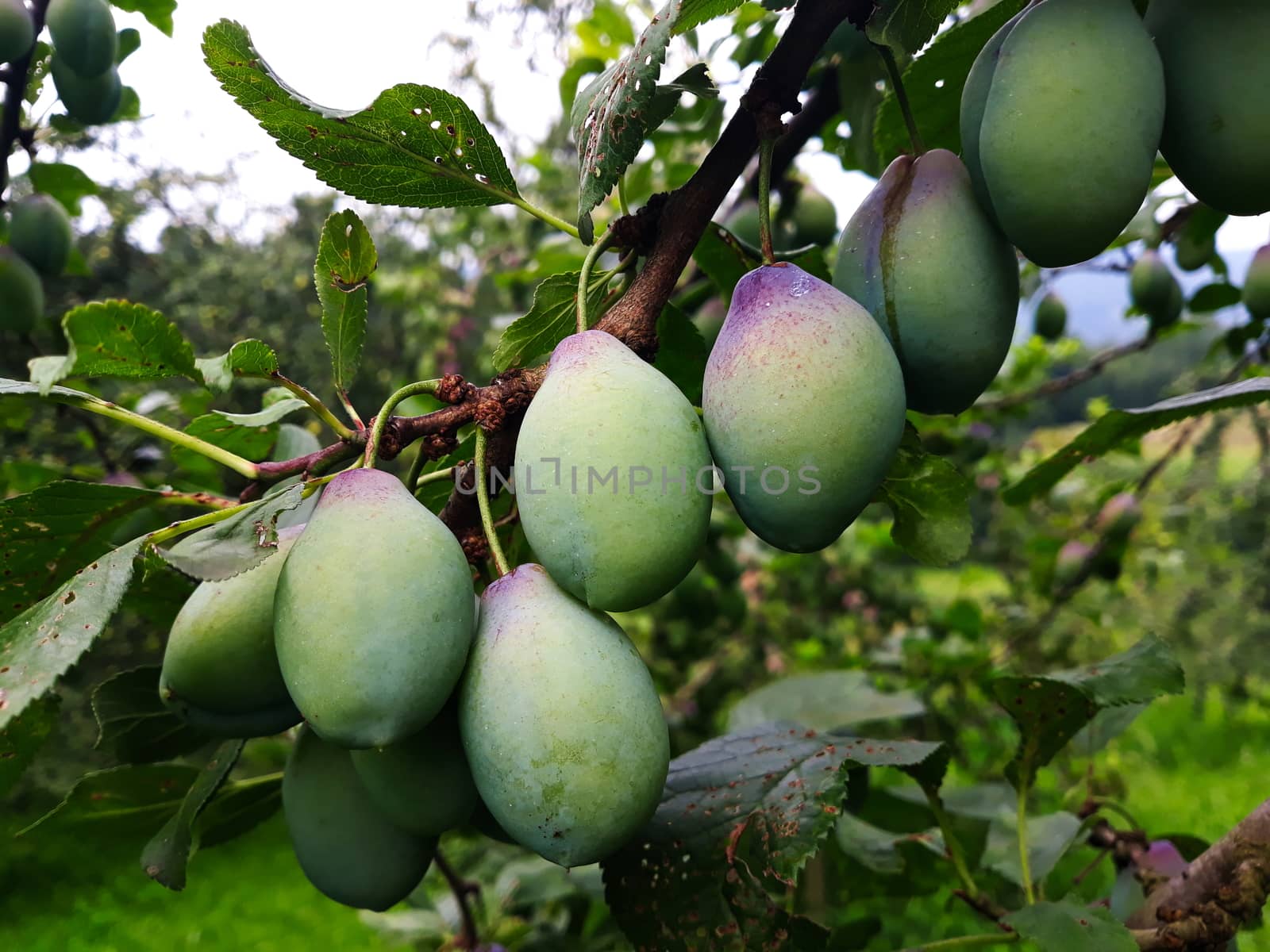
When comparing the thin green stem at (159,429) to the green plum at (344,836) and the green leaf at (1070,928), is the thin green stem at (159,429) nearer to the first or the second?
the green plum at (344,836)

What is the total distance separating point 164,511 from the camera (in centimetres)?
108

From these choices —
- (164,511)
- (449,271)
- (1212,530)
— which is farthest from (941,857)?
(449,271)

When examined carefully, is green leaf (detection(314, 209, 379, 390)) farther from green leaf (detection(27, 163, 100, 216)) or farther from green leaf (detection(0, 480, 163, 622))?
green leaf (detection(27, 163, 100, 216))

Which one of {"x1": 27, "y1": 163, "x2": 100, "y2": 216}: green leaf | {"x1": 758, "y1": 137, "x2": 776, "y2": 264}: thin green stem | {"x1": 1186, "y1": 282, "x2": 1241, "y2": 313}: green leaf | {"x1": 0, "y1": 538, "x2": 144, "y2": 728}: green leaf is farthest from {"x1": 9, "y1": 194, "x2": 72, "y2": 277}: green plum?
{"x1": 1186, "y1": 282, "x2": 1241, "y2": 313}: green leaf

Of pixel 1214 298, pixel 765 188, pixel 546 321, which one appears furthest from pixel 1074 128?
pixel 1214 298

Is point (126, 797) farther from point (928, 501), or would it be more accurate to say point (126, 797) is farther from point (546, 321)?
Answer: point (928, 501)

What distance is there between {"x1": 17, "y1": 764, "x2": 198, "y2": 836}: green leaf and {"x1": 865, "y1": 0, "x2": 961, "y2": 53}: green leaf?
96 centimetres

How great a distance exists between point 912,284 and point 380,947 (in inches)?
106

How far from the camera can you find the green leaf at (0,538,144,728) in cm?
57

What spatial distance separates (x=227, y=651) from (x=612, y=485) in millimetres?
342

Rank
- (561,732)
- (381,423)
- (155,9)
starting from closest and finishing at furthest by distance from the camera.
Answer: (561,732)
(381,423)
(155,9)

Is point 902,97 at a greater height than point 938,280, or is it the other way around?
point 902,97

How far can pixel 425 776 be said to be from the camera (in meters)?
0.64

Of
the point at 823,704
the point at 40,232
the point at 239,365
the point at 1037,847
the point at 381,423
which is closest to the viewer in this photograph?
the point at 381,423
